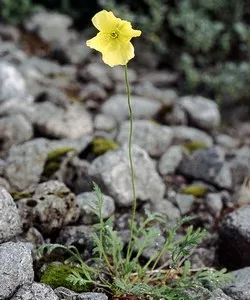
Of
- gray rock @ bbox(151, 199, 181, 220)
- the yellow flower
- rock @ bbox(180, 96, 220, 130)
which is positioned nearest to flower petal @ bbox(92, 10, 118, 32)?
the yellow flower

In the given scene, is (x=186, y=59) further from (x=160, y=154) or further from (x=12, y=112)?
(x=12, y=112)

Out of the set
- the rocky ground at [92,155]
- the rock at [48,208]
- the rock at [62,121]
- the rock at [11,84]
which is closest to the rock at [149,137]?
the rocky ground at [92,155]

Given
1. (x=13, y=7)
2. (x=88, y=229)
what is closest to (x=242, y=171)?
(x=88, y=229)

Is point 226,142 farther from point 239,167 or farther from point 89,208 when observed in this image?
point 89,208

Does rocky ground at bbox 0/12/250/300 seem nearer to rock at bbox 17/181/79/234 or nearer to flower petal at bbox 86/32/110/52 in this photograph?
rock at bbox 17/181/79/234

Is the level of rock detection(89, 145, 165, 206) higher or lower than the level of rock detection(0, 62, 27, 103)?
lower

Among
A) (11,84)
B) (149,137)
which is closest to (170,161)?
(149,137)
